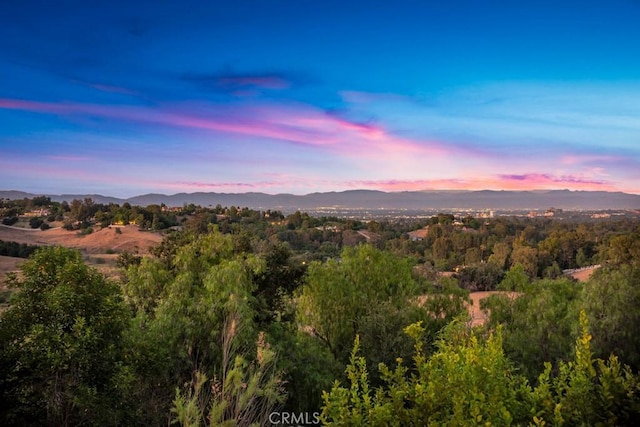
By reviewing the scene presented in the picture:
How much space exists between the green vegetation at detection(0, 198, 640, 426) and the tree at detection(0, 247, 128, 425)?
0.08 ft

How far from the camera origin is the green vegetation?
14.9 ft

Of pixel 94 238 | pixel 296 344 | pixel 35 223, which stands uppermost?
pixel 35 223

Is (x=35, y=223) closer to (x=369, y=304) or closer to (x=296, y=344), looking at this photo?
(x=369, y=304)

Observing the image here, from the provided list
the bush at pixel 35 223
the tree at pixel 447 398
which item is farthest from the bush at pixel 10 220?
the tree at pixel 447 398

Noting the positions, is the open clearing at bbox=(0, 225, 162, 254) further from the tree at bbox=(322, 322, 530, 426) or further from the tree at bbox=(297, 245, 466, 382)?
the tree at bbox=(322, 322, 530, 426)

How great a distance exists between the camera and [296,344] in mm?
14258

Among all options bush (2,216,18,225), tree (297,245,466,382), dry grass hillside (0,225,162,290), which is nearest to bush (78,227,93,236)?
dry grass hillside (0,225,162,290)

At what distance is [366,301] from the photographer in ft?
57.4

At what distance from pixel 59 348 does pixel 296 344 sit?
777 cm

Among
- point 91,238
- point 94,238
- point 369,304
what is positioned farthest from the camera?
point 94,238

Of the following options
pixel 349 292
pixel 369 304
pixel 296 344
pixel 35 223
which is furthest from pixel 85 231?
pixel 296 344

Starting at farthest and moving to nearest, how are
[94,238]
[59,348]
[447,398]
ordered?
[94,238]
[59,348]
[447,398]

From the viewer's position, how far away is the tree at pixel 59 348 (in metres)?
7.62

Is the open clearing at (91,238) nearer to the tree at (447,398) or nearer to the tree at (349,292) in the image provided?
the tree at (349,292)
